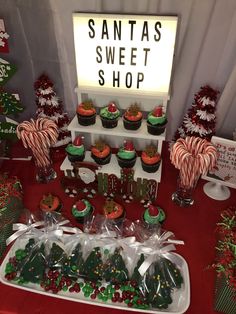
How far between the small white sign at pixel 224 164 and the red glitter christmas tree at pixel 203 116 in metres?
0.12

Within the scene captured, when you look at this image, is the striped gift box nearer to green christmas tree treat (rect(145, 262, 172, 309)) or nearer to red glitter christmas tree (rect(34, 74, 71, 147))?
green christmas tree treat (rect(145, 262, 172, 309))

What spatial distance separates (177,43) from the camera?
5.53 feet

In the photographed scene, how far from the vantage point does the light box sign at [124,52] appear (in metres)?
1.48

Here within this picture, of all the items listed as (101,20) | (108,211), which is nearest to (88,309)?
(108,211)

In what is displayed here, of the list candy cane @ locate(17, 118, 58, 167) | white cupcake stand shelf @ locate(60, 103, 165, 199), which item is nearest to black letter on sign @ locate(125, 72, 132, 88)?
white cupcake stand shelf @ locate(60, 103, 165, 199)

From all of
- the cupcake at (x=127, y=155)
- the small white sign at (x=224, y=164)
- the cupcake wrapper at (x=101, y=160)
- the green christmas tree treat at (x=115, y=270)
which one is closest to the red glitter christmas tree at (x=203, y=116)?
the small white sign at (x=224, y=164)

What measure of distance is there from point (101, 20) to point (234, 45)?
726 mm

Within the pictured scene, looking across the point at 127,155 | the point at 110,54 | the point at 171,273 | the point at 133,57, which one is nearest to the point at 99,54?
the point at 110,54

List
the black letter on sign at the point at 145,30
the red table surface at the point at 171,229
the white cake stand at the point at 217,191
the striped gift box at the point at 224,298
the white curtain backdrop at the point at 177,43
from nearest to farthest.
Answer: the striped gift box at the point at 224,298 → the red table surface at the point at 171,229 → the black letter on sign at the point at 145,30 → the white curtain backdrop at the point at 177,43 → the white cake stand at the point at 217,191

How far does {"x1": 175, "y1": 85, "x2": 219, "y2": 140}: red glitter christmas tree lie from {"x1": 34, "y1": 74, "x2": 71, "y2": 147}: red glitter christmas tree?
2.57 feet

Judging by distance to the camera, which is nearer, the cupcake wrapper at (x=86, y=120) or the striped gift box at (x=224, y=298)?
the striped gift box at (x=224, y=298)

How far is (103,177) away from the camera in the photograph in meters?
1.76

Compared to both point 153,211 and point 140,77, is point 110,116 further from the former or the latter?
point 153,211

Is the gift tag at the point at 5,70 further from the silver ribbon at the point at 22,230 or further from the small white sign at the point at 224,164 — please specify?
the small white sign at the point at 224,164
